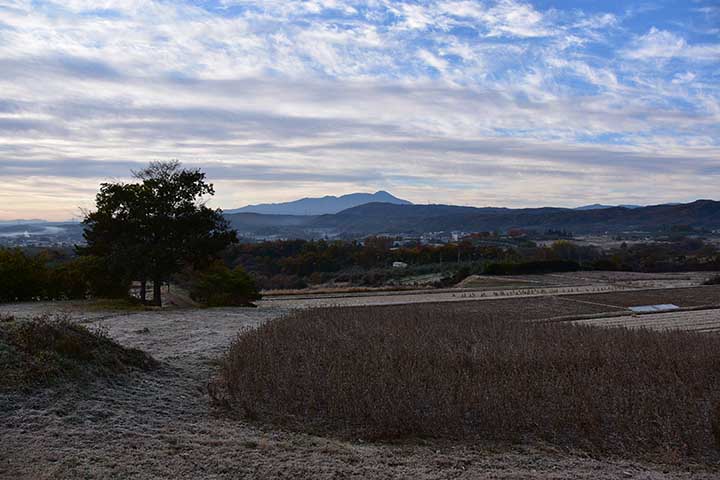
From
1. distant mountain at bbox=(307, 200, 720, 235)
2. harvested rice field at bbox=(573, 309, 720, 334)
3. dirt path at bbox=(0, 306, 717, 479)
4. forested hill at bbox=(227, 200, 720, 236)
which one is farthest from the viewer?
forested hill at bbox=(227, 200, 720, 236)

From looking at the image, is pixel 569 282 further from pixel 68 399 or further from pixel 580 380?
pixel 68 399

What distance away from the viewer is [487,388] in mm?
9484

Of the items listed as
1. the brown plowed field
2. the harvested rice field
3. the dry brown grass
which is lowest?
the brown plowed field

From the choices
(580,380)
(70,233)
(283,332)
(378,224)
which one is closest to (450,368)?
(580,380)

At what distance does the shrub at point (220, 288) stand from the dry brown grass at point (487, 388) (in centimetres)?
1240

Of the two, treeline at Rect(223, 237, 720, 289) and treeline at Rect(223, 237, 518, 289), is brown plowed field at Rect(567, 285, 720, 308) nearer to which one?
treeline at Rect(223, 237, 720, 289)

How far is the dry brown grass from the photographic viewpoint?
8094 mm

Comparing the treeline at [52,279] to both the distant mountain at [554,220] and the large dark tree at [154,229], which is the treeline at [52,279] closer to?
the large dark tree at [154,229]

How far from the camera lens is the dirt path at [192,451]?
6.26 metres

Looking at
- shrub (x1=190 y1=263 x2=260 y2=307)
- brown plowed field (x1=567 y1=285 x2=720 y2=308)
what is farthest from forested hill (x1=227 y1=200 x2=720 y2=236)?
shrub (x1=190 y1=263 x2=260 y2=307)

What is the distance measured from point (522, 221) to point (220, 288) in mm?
125940

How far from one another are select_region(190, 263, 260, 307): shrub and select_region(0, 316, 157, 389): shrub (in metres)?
15.8

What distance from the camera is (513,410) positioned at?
8.57 m

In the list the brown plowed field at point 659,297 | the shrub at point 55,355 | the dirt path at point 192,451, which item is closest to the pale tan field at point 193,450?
the dirt path at point 192,451
